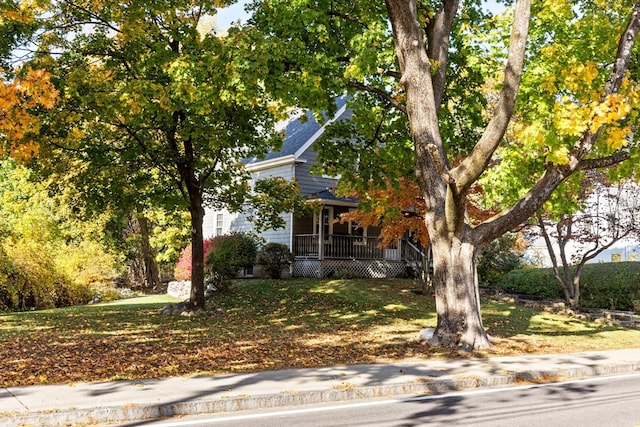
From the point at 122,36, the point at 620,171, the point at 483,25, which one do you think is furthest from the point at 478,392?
the point at 122,36

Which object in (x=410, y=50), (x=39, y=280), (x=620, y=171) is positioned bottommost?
(x=39, y=280)

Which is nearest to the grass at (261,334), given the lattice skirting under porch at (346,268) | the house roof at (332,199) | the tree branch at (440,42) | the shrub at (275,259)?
the shrub at (275,259)

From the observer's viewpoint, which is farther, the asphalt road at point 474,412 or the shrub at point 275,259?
the shrub at point 275,259

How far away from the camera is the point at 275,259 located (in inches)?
1093

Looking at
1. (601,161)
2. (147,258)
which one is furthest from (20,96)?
(147,258)

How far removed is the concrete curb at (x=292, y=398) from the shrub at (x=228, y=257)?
16.0 m

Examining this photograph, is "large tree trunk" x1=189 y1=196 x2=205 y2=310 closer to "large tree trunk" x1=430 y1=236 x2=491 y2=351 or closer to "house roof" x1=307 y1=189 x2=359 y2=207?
"large tree trunk" x1=430 y1=236 x2=491 y2=351

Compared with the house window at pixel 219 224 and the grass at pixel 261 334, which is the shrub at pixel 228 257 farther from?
the house window at pixel 219 224

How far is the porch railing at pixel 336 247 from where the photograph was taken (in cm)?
2939

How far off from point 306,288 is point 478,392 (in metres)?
15.4

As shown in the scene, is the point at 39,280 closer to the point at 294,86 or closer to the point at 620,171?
the point at 294,86

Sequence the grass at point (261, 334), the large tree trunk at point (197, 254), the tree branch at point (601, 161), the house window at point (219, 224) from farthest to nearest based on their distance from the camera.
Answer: the house window at point (219, 224) < the large tree trunk at point (197, 254) < the tree branch at point (601, 161) < the grass at point (261, 334)

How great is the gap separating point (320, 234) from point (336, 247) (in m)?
1.88

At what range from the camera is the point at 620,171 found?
1523cm
